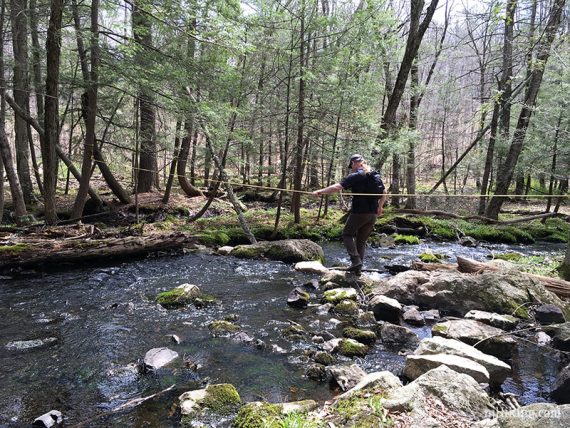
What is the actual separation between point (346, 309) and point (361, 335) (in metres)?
1.12

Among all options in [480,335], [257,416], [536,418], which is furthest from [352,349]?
[536,418]

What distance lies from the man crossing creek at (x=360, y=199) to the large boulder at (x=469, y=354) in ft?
11.2

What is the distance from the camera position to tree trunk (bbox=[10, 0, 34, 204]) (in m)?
8.95

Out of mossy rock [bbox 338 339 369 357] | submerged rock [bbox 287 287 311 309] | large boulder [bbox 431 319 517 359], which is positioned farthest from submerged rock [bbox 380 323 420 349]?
submerged rock [bbox 287 287 311 309]

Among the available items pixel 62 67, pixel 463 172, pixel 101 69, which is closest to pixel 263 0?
pixel 101 69

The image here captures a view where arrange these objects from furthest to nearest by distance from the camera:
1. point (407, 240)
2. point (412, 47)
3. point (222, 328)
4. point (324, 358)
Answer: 1. point (412, 47)
2. point (407, 240)
3. point (222, 328)
4. point (324, 358)

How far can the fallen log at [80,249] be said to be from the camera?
7.95 metres

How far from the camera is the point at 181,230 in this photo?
40.9 ft

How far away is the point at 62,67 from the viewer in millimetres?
14039

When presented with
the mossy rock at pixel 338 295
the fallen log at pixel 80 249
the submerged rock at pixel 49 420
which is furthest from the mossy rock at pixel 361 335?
the fallen log at pixel 80 249

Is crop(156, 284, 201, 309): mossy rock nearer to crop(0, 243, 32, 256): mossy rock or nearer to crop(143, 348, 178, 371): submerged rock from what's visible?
crop(143, 348, 178, 371): submerged rock

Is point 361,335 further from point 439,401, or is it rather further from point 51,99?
point 51,99

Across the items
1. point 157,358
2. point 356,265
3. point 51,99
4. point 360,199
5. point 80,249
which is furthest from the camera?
point 51,99

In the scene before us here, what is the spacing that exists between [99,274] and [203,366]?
4737 millimetres
